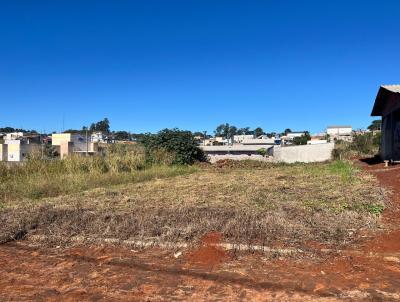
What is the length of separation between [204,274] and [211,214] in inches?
90.2

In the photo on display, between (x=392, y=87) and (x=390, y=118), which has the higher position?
(x=392, y=87)

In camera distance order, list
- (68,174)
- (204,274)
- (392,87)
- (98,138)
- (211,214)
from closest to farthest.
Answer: (204,274), (211,214), (68,174), (392,87), (98,138)

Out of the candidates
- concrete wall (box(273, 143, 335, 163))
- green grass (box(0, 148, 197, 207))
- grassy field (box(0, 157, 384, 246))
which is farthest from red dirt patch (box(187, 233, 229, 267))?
concrete wall (box(273, 143, 335, 163))

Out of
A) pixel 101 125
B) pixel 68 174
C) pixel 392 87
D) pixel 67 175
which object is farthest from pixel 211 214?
pixel 101 125

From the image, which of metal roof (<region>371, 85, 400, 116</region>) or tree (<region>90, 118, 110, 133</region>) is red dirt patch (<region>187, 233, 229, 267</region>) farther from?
tree (<region>90, 118, 110, 133</region>)

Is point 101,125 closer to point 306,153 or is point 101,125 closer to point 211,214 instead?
point 306,153

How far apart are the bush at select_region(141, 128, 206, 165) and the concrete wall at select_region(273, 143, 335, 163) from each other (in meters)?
7.44

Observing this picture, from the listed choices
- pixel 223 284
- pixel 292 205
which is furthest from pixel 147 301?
Result: pixel 292 205

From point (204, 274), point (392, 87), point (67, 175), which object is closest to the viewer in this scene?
point (204, 274)

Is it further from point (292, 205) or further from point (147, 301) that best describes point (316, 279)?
point (292, 205)

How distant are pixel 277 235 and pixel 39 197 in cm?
739

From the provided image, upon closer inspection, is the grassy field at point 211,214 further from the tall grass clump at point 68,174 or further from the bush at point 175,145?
the bush at point 175,145

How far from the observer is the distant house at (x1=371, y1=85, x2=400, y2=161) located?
15.5 meters

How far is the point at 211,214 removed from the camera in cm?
664
